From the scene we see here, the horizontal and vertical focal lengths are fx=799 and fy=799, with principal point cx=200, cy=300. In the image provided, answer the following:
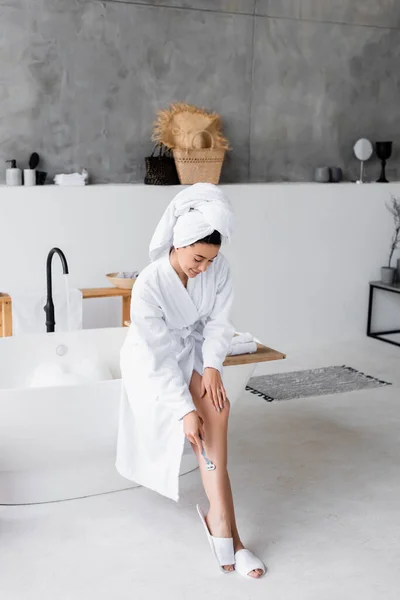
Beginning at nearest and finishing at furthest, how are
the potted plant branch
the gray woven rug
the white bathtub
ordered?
1. the white bathtub
2. the gray woven rug
3. the potted plant branch

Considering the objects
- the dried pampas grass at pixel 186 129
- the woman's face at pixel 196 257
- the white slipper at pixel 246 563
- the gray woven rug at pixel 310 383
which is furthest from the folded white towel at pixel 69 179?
the white slipper at pixel 246 563

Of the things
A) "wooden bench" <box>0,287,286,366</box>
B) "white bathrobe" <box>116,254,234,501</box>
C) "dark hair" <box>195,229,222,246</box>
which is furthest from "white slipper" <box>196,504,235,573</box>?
"dark hair" <box>195,229,222,246</box>

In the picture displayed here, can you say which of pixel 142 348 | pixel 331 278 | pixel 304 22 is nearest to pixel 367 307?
pixel 331 278

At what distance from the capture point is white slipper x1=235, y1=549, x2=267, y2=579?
266 centimetres

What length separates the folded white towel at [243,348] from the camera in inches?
134

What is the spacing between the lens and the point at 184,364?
2959 mm

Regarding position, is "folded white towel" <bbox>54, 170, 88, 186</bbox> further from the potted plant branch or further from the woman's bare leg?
the woman's bare leg

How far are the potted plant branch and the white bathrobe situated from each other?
10.3 feet

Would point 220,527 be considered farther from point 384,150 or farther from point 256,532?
point 384,150

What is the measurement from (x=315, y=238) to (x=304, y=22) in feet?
5.07

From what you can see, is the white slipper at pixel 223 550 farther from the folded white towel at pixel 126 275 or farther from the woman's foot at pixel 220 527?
the folded white towel at pixel 126 275

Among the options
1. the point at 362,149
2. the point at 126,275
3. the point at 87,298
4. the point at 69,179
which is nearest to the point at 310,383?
the point at 126,275

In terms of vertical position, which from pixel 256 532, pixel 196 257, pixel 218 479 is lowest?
pixel 256 532

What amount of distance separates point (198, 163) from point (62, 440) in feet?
8.54
